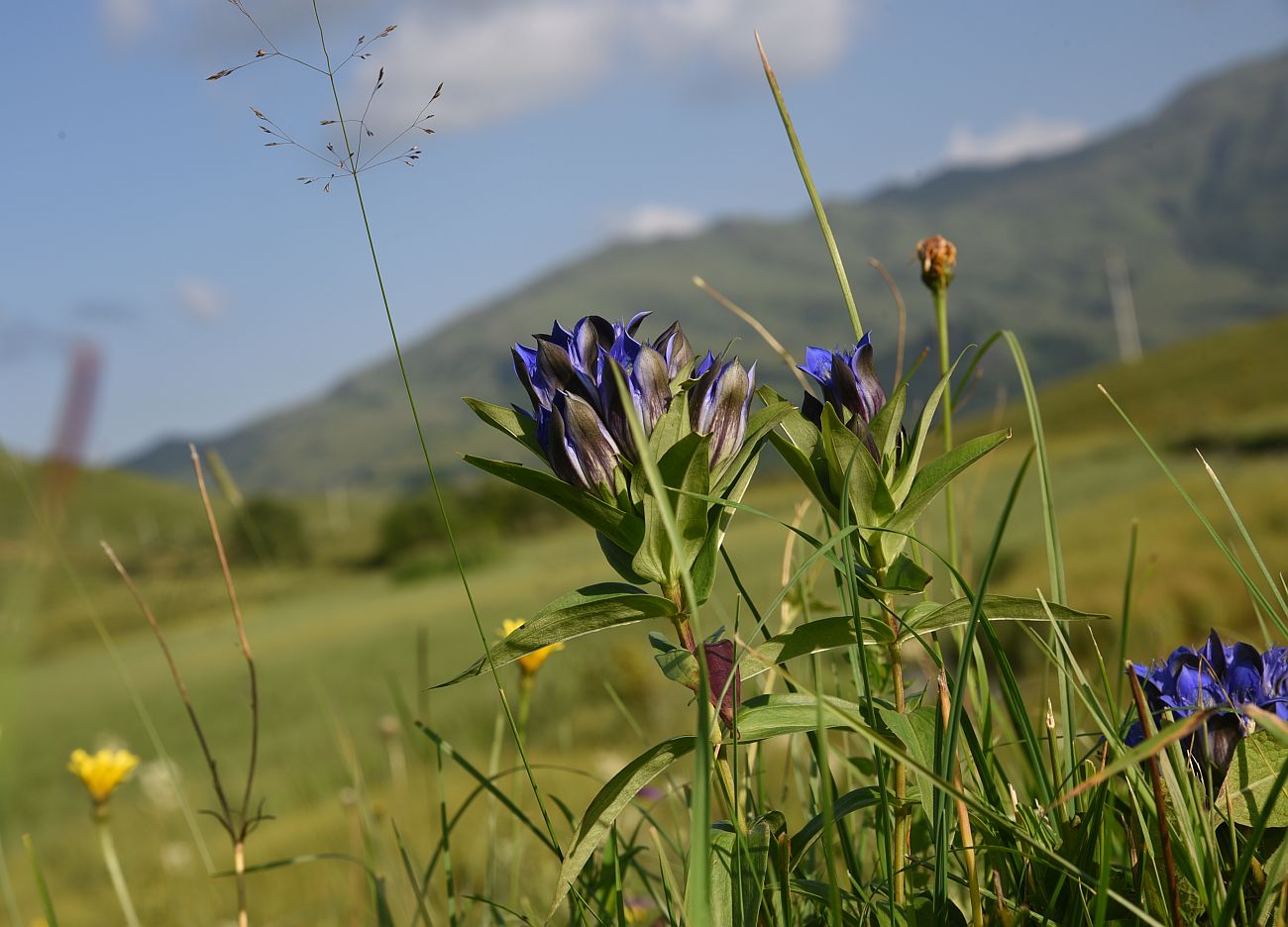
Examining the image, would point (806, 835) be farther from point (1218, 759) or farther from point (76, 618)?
point (76, 618)

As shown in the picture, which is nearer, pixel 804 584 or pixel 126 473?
pixel 804 584

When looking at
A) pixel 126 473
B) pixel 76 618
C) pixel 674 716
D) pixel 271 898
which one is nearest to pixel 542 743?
pixel 674 716

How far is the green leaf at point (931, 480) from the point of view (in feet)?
2.49

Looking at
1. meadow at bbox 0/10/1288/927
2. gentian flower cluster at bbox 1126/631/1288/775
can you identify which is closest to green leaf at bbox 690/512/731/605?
meadow at bbox 0/10/1288/927

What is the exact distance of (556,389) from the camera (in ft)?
2.64

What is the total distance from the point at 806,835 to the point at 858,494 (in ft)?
0.94

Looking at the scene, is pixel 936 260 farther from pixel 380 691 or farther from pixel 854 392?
pixel 380 691

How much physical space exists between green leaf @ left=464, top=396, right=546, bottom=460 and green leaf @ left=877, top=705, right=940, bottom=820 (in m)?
0.34

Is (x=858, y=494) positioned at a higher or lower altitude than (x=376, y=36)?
lower

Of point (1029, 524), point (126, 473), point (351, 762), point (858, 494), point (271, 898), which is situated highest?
point (126, 473)

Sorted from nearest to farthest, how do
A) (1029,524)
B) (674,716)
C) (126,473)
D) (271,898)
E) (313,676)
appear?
(313,676) → (271,898) → (674,716) → (1029,524) → (126,473)

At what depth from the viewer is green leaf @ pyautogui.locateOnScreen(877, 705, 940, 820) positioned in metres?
0.78

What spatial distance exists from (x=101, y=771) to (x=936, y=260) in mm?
1457

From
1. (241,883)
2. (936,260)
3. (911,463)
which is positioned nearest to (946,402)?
(936,260)
